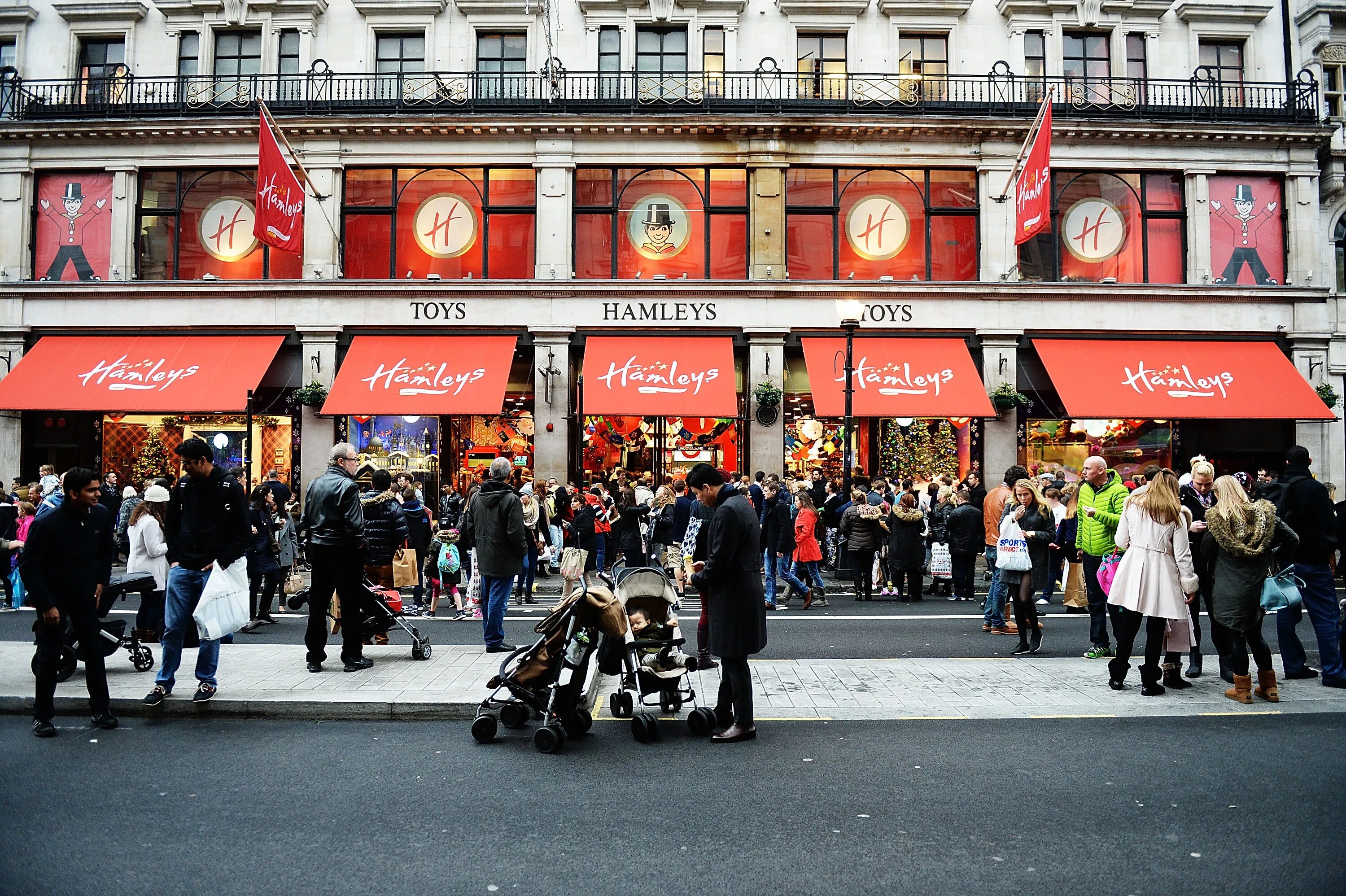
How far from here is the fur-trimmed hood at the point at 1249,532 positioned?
7.23 m

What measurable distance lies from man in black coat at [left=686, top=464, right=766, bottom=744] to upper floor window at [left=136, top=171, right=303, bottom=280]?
786 inches

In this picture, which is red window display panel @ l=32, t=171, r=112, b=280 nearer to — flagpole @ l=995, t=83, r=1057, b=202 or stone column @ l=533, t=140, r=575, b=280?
stone column @ l=533, t=140, r=575, b=280

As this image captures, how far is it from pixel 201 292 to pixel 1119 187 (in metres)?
24.6

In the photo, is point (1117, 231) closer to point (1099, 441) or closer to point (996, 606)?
point (1099, 441)

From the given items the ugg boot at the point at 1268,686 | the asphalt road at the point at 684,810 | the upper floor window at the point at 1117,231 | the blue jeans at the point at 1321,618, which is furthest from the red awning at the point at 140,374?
the upper floor window at the point at 1117,231

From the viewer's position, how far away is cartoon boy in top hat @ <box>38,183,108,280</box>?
72.8 feet

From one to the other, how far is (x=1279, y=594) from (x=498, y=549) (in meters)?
7.72

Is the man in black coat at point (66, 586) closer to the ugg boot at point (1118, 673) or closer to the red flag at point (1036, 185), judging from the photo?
the ugg boot at point (1118, 673)

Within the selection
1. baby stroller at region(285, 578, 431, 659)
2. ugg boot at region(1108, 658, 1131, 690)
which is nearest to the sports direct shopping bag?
ugg boot at region(1108, 658, 1131, 690)

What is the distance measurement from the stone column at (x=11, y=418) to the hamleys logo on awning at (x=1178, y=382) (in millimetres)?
28263

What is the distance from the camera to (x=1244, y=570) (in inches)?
287

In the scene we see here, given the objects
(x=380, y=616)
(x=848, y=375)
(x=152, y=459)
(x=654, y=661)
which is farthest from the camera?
(x=152, y=459)

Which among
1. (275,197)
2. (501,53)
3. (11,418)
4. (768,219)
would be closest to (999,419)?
(768,219)

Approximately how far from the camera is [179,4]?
22094mm
